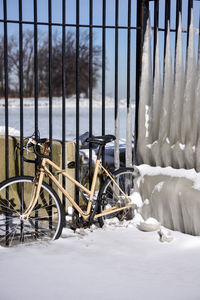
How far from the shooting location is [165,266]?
349cm

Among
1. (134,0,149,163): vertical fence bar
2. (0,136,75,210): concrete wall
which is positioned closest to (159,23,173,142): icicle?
(134,0,149,163): vertical fence bar

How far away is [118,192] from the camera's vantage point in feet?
14.9

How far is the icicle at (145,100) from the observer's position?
445 cm

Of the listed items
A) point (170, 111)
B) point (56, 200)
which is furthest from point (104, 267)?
point (170, 111)

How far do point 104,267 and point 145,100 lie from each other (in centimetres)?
182

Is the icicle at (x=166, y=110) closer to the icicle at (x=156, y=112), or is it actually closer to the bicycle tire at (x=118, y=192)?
the icicle at (x=156, y=112)

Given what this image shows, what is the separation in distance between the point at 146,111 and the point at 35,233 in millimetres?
1643

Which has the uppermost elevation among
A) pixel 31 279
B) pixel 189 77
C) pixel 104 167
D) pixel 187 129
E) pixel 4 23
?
pixel 4 23

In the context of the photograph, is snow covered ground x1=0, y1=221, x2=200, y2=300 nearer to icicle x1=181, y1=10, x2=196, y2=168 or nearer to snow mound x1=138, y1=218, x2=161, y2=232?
snow mound x1=138, y1=218, x2=161, y2=232

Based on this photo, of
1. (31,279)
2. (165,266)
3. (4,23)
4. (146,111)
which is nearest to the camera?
(31,279)

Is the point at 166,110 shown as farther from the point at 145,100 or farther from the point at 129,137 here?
the point at 129,137

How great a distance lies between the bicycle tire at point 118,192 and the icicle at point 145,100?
258mm

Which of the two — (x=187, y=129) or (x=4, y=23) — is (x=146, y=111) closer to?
(x=187, y=129)

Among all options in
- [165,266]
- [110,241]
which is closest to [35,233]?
[110,241]
